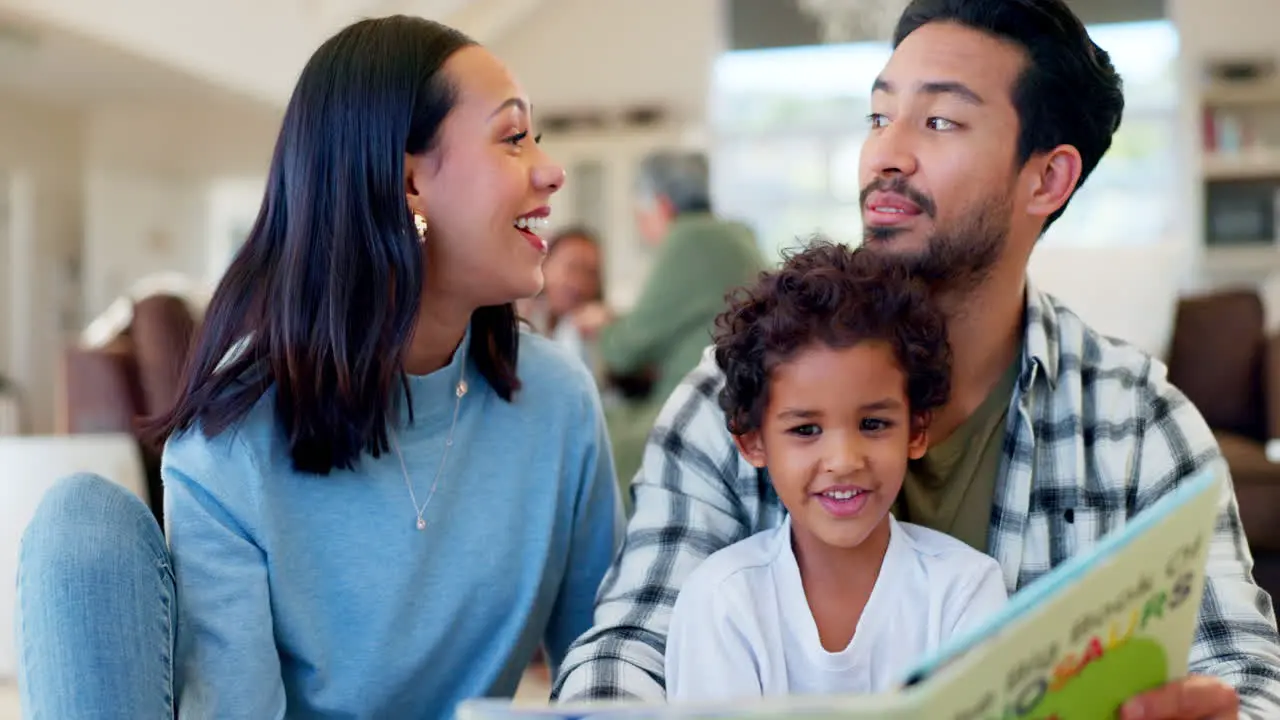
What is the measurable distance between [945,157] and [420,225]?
0.57 m

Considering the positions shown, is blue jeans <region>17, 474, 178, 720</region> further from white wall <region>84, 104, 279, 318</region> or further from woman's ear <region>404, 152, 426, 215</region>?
white wall <region>84, 104, 279, 318</region>

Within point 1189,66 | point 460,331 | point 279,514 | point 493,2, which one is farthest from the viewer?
point 493,2

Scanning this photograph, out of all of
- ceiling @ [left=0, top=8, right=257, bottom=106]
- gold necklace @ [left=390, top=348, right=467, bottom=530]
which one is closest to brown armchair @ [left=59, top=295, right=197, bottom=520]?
gold necklace @ [left=390, top=348, right=467, bottom=530]

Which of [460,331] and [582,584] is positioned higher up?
[460,331]

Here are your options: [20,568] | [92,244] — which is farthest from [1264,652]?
[92,244]

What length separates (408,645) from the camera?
1403mm

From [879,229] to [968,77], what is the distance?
20 cm

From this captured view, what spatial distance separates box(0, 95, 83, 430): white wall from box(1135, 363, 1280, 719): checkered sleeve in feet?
28.6

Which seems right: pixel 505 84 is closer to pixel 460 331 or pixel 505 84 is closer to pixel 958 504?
pixel 460 331

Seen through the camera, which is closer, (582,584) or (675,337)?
(582,584)

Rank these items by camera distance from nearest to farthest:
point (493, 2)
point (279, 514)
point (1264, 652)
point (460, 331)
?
1. point (1264, 652)
2. point (279, 514)
3. point (460, 331)
4. point (493, 2)

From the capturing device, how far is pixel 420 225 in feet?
4.62

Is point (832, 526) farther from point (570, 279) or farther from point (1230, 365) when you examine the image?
point (570, 279)

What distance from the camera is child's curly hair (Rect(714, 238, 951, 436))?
126 centimetres
